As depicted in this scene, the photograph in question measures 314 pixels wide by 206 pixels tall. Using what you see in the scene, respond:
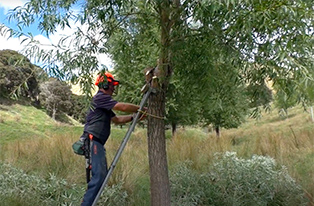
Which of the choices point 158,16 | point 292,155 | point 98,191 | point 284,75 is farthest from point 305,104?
point 292,155

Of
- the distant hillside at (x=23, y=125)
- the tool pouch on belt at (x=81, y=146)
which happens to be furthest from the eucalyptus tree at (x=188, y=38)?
the distant hillside at (x=23, y=125)

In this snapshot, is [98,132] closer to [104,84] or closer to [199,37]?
[104,84]

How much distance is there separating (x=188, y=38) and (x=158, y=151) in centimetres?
133

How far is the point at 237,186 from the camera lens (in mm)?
5117

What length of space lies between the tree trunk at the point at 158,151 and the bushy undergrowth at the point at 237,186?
0.91 meters

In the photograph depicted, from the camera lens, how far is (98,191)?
12.4 ft

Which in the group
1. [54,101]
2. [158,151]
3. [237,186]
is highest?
[54,101]

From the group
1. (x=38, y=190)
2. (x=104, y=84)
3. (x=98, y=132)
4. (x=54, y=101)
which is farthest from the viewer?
(x=54, y=101)

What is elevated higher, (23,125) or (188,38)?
(188,38)

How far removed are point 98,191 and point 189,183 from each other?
A: 6.39ft

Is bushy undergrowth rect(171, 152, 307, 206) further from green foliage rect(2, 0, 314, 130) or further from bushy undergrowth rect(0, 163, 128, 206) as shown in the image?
green foliage rect(2, 0, 314, 130)

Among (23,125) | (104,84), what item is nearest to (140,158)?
(104,84)

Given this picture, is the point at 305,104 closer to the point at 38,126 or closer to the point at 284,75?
the point at 284,75

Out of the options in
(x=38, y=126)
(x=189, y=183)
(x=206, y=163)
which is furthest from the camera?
(x=38, y=126)
